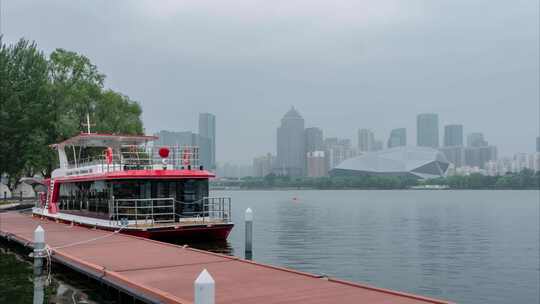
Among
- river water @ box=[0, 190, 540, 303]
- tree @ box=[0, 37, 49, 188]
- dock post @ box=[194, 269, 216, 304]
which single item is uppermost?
tree @ box=[0, 37, 49, 188]

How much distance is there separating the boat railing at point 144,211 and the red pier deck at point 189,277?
3661 mm

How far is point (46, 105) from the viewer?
55.4 metres

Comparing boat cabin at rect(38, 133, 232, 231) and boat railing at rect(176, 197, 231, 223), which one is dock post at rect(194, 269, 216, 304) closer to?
boat cabin at rect(38, 133, 232, 231)

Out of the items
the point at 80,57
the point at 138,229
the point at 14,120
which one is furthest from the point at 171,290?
the point at 80,57

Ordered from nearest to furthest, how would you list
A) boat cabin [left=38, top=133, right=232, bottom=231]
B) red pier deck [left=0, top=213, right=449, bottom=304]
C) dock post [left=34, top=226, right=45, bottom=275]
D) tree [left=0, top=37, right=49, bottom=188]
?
red pier deck [left=0, top=213, right=449, bottom=304] → dock post [left=34, top=226, right=45, bottom=275] → boat cabin [left=38, top=133, right=232, bottom=231] → tree [left=0, top=37, right=49, bottom=188]

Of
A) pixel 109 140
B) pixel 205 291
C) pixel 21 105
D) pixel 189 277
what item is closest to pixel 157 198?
pixel 109 140

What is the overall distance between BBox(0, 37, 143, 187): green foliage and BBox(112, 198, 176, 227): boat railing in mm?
27108

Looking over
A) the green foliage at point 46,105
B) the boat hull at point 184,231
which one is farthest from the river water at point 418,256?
the green foliage at point 46,105

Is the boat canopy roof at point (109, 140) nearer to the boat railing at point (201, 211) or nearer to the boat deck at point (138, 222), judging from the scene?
the boat deck at point (138, 222)

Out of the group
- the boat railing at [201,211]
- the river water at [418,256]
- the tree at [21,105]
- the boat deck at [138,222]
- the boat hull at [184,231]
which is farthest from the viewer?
the tree at [21,105]

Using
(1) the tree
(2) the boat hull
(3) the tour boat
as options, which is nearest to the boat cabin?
(3) the tour boat

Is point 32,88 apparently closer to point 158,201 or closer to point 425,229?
point 158,201

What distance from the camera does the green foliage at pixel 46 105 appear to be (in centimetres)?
5000

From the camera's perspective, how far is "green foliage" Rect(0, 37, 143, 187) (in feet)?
164
